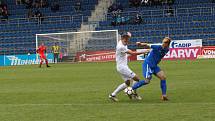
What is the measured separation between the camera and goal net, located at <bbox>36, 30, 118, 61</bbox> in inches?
1873

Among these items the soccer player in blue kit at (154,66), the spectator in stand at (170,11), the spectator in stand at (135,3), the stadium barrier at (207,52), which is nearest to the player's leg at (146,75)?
the soccer player in blue kit at (154,66)

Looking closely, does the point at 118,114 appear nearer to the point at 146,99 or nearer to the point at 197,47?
the point at 146,99

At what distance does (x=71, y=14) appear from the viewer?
5475 centimetres

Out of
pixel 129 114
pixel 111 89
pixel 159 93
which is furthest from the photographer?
pixel 111 89

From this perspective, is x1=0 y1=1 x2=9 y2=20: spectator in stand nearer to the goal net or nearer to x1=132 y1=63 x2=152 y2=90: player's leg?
the goal net

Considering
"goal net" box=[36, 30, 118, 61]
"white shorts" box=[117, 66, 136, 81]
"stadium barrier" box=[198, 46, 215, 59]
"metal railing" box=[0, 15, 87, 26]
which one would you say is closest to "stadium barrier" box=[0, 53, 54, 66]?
"goal net" box=[36, 30, 118, 61]

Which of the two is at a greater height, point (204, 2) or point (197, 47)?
point (204, 2)

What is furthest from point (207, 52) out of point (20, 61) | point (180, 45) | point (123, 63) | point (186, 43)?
point (123, 63)

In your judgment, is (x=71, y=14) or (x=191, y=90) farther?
(x=71, y=14)

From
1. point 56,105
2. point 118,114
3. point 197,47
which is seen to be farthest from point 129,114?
point 197,47

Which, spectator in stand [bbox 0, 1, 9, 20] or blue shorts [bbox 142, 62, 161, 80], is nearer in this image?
blue shorts [bbox 142, 62, 161, 80]

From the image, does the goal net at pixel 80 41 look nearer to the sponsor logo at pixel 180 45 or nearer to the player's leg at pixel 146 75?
the sponsor logo at pixel 180 45

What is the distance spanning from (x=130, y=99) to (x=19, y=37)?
39.5m

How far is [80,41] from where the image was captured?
1890 inches
